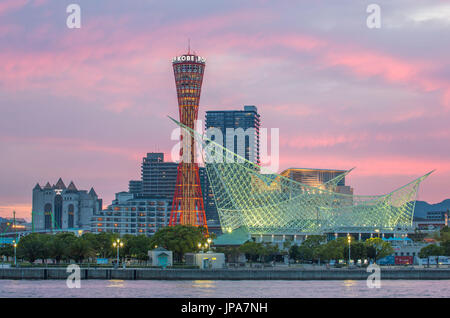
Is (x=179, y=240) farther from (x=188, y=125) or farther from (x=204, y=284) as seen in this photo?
(x=188, y=125)

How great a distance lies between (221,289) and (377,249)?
46.3 m

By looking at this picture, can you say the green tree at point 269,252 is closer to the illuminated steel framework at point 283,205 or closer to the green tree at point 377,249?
the illuminated steel framework at point 283,205

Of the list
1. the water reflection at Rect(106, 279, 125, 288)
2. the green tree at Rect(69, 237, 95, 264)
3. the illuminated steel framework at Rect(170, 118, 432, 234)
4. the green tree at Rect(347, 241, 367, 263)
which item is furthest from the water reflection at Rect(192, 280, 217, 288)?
the illuminated steel framework at Rect(170, 118, 432, 234)

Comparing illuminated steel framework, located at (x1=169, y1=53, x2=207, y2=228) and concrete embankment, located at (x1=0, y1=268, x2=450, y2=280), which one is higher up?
illuminated steel framework, located at (x1=169, y1=53, x2=207, y2=228)

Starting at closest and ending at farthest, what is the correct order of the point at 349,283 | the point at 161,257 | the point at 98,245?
the point at 349,283, the point at 161,257, the point at 98,245

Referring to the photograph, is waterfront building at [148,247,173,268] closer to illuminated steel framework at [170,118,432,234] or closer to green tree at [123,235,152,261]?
green tree at [123,235,152,261]

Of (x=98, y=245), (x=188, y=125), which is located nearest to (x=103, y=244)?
(x=98, y=245)

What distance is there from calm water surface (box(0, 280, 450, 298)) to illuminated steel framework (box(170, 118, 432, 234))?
56302mm

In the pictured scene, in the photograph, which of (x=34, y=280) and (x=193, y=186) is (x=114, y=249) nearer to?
(x=34, y=280)

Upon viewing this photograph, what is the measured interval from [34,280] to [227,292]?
28.4m

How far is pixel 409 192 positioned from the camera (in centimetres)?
16062

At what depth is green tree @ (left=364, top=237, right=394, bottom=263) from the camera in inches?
4715

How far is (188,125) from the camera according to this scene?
154000 millimetres
